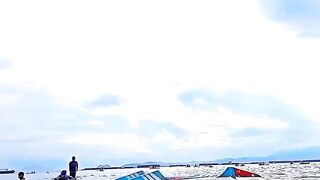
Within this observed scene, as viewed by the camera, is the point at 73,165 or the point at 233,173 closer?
the point at 233,173

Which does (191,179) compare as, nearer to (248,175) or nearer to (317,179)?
(248,175)

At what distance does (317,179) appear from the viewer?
44.0 m

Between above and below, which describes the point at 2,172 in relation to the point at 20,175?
above

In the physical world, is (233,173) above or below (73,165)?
below

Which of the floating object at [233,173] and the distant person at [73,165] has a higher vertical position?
the distant person at [73,165]

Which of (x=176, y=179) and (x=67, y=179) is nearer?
(x=176, y=179)

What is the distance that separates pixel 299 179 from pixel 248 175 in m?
10.5

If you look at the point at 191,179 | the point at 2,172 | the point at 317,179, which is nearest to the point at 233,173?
the point at 191,179

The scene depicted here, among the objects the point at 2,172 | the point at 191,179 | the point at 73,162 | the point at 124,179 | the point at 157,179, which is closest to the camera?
the point at 124,179

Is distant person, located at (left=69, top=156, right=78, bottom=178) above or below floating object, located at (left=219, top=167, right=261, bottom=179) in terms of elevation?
above

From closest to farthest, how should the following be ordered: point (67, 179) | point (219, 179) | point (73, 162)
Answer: point (219, 179), point (67, 179), point (73, 162)

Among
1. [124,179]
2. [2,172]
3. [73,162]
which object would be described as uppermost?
[2,172]

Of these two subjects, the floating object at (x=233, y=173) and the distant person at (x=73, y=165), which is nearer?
the floating object at (x=233, y=173)

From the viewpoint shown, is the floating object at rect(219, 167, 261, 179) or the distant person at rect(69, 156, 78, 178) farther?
the distant person at rect(69, 156, 78, 178)
